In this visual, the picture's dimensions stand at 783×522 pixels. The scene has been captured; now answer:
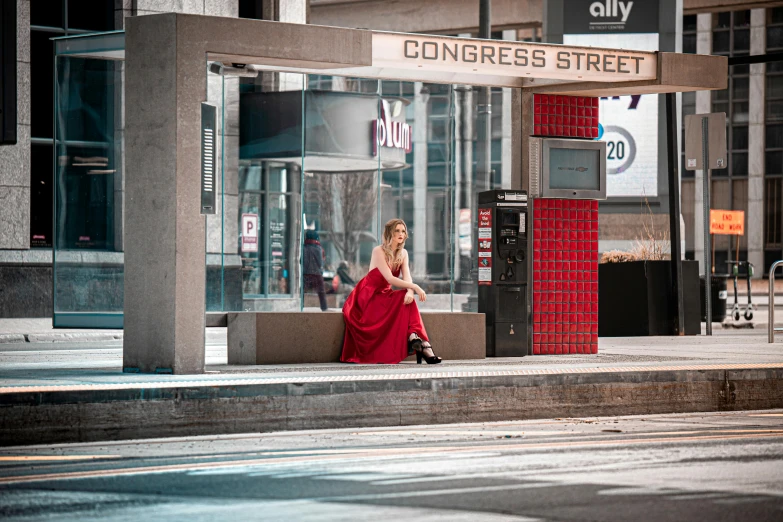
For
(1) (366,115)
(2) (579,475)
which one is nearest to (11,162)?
(1) (366,115)

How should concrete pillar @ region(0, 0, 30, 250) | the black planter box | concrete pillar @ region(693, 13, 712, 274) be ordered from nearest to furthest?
1. the black planter box
2. concrete pillar @ region(0, 0, 30, 250)
3. concrete pillar @ region(693, 13, 712, 274)

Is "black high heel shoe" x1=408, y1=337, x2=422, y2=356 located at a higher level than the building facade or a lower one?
lower

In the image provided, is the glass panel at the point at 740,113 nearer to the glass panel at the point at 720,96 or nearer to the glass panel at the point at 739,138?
the glass panel at the point at 739,138

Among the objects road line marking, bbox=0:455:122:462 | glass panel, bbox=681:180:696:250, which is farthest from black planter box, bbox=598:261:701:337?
glass panel, bbox=681:180:696:250

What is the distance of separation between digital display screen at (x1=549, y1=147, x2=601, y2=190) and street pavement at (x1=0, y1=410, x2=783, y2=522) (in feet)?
16.5

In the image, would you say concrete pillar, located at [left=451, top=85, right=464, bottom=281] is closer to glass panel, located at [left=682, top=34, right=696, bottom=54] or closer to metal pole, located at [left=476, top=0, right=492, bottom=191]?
metal pole, located at [left=476, top=0, right=492, bottom=191]

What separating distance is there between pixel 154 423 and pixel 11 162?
14514 millimetres

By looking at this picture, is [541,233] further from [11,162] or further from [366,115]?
[11,162]

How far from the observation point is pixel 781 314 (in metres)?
32.6

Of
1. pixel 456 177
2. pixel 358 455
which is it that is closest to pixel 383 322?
pixel 358 455

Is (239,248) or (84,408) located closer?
(84,408)

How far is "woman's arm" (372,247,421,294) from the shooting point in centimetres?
1248

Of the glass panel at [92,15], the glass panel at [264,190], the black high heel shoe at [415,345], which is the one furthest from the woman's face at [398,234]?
the glass panel at [92,15]

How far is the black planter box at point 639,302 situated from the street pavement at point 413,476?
9.73m
